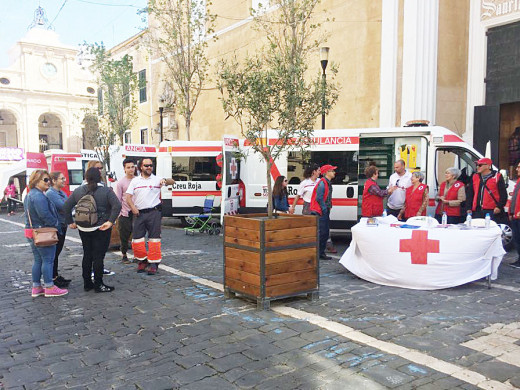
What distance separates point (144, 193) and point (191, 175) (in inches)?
262

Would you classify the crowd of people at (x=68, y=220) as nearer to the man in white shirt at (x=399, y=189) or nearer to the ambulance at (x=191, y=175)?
the man in white shirt at (x=399, y=189)

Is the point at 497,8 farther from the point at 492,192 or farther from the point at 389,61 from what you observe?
the point at 492,192

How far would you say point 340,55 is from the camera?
646 inches

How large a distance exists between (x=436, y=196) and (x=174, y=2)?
16.2 m

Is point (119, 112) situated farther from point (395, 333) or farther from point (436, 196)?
point (395, 333)

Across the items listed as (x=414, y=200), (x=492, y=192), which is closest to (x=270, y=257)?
(x=414, y=200)

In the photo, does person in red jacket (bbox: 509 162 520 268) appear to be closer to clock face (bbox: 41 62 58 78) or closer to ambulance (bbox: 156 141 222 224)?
ambulance (bbox: 156 141 222 224)

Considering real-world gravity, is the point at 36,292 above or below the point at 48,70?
below

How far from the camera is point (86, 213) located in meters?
6.07

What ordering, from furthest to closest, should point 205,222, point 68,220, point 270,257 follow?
1. point 205,222
2. point 68,220
3. point 270,257

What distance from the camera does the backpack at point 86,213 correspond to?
19.9 feet

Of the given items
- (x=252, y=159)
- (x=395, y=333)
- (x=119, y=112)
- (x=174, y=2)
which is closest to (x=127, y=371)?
(x=395, y=333)

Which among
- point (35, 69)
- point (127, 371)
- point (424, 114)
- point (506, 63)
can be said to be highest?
point (35, 69)

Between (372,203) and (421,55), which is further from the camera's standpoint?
(421,55)
